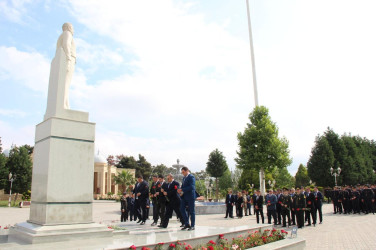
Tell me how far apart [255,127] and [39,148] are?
23866 millimetres

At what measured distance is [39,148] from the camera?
6.83 m

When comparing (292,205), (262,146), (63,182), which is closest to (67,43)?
(63,182)

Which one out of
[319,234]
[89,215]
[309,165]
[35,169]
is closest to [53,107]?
[35,169]

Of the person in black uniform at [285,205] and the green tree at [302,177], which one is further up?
the green tree at [302,177]

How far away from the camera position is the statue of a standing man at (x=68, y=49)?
702 cm

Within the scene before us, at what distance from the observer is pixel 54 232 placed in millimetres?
5797

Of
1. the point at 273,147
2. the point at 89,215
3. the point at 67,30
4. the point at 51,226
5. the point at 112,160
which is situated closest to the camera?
the point at 51,226

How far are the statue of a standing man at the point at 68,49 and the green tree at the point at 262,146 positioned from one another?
22.7 m

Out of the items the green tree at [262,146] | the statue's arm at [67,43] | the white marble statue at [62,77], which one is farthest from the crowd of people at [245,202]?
the green tree at [262,146]

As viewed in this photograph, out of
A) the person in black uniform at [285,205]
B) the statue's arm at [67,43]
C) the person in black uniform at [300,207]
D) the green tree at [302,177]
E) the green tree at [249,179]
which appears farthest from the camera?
the green tree at [302,177]

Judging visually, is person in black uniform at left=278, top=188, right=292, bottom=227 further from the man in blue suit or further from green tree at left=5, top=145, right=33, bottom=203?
green tree at left=5, top=145, right=33, bottom=203

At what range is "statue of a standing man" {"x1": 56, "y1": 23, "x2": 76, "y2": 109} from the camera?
7.02 metres

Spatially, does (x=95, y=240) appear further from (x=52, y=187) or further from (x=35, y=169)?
(x=35, y=169)

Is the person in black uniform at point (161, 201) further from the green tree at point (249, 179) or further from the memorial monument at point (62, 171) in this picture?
the green tree at point (249, 179)
